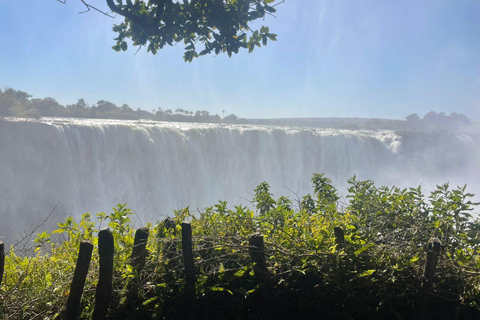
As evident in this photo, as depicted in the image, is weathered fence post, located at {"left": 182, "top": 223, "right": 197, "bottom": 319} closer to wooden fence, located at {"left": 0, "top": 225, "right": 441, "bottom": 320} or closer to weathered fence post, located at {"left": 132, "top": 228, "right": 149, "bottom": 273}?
wooden fence, located at {"left": 0, "top": 225, "right": 441, "bottom": 320}

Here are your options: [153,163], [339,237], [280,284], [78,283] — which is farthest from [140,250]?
[153,163]

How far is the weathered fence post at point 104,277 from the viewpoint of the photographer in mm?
2029

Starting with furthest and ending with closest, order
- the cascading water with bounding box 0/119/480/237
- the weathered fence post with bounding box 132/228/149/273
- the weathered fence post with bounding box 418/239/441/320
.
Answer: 1. the cascading water with bounding box 0/119/480/237
2. the weathered fence post with bounding box 132/228/149/273
3. the weathered fence post with bounding box 418/239/441/320

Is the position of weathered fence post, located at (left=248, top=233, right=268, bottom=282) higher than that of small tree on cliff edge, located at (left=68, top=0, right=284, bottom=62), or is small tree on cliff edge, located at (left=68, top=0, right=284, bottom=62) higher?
small tree on cliff edge, located at (left=68, top=0, right=284, bottom=62)

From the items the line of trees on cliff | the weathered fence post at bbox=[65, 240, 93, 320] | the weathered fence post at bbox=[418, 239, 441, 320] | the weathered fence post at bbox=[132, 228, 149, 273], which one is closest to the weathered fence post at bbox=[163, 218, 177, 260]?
the weathered fence post at bbox=[132, 228, 149, 273]

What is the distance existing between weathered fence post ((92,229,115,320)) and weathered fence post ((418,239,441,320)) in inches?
73.1

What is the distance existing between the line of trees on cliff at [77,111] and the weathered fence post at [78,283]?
111ft

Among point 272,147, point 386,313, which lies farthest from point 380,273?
point 272,147

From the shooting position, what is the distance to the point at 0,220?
17438 mm

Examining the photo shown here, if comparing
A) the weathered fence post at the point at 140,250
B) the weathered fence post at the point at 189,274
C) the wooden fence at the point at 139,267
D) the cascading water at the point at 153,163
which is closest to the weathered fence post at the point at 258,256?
the wooden fence at the point at 139,267

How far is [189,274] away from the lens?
2145 millimetres

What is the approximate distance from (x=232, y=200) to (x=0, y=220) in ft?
43.2

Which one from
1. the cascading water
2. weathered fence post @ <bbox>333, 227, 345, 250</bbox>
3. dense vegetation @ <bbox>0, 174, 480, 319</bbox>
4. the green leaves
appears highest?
the green leaves

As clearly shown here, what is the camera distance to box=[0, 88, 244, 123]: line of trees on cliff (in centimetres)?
3266
